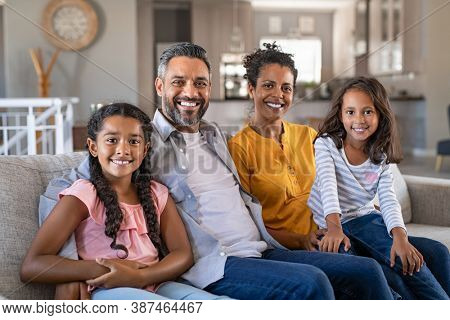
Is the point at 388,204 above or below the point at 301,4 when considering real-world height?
below

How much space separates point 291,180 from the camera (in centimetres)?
175

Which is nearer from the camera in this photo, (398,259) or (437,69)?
(398,259)

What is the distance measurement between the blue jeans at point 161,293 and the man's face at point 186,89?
43 cm

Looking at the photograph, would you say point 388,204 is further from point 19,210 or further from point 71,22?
point 71,22

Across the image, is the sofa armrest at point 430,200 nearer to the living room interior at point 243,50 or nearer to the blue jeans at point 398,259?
the blue jeans at point 398,259

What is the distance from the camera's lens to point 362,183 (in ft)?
5.37

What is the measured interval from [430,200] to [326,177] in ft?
2.90

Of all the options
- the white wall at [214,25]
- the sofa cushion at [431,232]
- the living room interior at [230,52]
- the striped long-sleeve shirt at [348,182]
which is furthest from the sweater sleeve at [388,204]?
the white wall at [214,25]

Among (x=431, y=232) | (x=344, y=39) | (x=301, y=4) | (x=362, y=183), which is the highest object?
(x=301, y=4)

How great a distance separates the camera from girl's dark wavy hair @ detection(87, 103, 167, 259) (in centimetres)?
132

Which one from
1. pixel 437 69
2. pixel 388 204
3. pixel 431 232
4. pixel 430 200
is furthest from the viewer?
pixel 437 69

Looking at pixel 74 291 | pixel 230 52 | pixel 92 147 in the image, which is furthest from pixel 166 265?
pixel 230 52

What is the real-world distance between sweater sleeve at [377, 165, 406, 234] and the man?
0.23m
